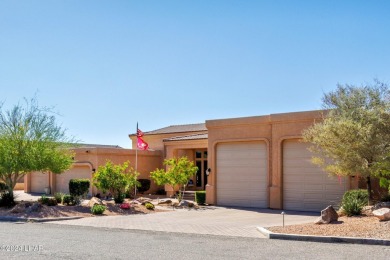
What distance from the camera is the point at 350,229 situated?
13039mm

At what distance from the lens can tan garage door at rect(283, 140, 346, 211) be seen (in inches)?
816

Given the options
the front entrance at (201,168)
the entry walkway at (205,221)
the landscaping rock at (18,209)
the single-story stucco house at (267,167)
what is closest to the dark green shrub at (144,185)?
the front entrance at (201,168)

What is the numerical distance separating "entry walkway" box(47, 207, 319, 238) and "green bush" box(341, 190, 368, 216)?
1.57 m

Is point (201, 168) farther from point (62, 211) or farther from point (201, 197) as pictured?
point (62, 211)

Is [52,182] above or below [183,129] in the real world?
below

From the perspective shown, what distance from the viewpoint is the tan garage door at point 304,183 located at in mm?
20719

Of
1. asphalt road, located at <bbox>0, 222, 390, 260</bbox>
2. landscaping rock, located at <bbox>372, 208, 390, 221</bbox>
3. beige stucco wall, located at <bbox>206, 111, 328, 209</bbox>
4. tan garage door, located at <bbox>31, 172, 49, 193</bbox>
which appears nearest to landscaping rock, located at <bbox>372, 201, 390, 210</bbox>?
landscaping rock, located at <bbox>372, 208, 390, 221</bbox>

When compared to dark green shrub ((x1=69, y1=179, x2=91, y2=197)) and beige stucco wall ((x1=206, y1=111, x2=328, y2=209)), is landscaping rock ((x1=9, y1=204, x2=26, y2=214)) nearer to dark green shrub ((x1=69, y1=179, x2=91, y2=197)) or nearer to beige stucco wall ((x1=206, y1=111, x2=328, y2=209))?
dark green shrub ((x1=69, y1=179, x2=91, y2=197))

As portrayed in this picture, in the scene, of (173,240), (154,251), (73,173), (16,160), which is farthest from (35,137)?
(154,251)

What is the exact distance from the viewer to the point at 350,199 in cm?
1667

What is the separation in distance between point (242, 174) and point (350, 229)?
10917 millimetres

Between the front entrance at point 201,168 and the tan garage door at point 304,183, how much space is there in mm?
11751

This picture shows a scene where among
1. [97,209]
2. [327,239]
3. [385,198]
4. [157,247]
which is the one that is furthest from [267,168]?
[157,247]

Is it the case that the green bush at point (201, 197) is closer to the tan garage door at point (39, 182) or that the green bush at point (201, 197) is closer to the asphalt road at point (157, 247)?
the asphalt road at point (157, 247)
